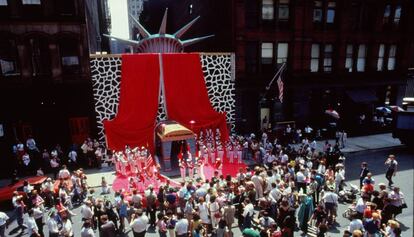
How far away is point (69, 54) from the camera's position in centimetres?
2350

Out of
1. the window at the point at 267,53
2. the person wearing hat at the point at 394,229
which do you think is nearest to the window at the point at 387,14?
the window at the point at 267,53

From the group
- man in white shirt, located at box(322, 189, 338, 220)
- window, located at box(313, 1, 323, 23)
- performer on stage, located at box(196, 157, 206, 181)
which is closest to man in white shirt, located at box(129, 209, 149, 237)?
man in white shirt, located at box(322, 189, 338, 220)

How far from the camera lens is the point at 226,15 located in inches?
1056

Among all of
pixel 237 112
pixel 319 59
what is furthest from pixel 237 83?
pixel 319 59

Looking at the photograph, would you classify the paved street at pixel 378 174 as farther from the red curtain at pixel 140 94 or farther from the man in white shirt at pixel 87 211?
the red curtain at pixel 140 94

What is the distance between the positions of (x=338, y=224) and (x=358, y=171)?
731 cm

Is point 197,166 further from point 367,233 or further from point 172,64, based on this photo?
point 367,233

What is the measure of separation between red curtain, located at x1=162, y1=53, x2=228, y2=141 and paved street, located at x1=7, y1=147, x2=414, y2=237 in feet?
23.8

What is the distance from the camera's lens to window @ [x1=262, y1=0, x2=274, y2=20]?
26.2 meters

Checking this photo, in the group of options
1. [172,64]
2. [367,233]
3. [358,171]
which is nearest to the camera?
[367,233]

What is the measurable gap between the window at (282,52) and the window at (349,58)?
650 cm

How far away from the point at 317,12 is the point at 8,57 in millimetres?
25498

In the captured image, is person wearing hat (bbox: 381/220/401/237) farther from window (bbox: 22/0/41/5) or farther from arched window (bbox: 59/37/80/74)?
window (bbox: 22/0/41/5)

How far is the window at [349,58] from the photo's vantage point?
29.3 meters
